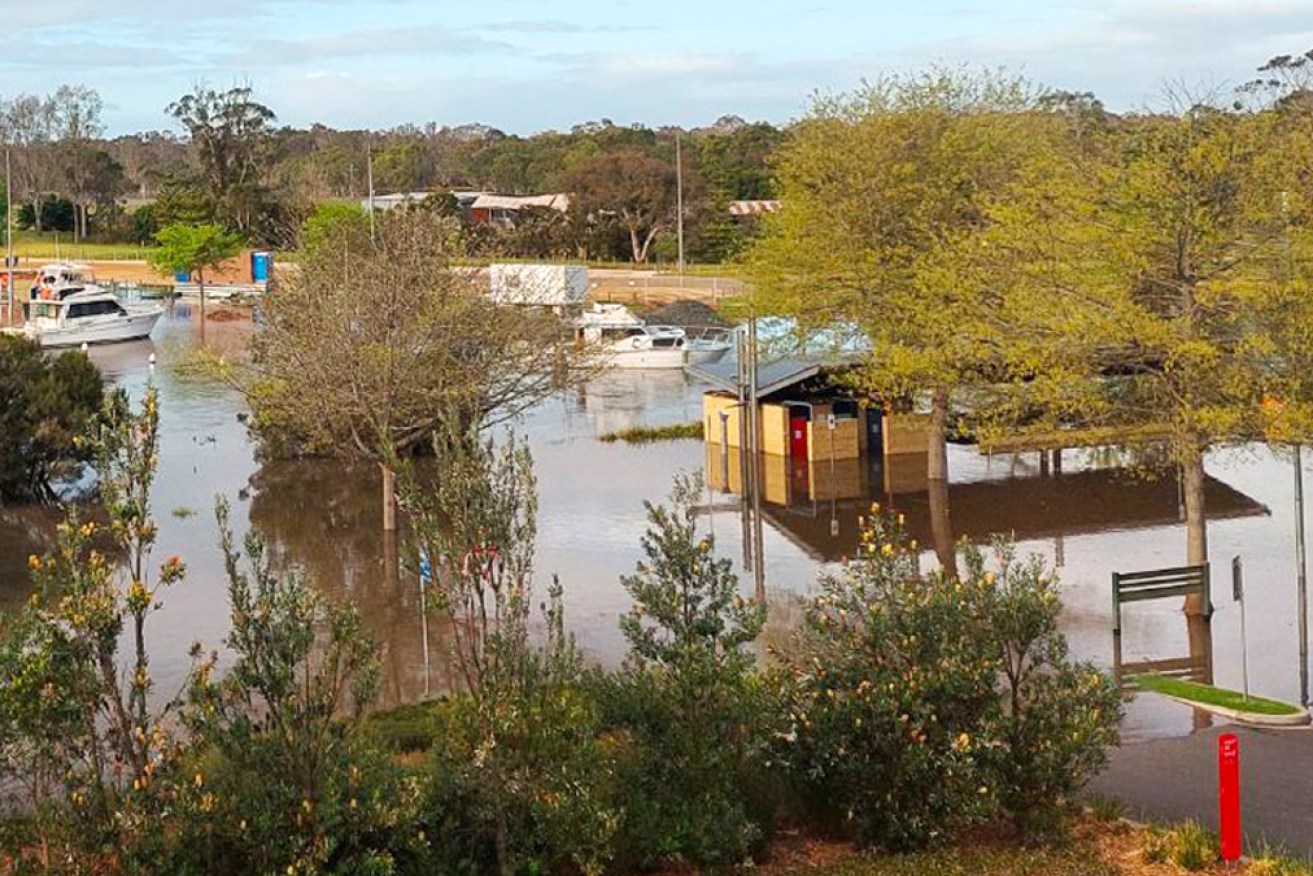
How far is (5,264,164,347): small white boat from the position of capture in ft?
180

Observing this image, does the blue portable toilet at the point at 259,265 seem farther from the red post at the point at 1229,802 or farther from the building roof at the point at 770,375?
the red post at the point at 1229,802

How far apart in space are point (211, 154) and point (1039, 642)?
92603 mm

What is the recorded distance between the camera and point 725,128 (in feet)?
581

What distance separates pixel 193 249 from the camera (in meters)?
73.4

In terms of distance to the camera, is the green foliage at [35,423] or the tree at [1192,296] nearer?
the tree at [1192,296]

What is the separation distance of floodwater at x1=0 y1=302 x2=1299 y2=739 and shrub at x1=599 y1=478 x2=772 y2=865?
517 cm

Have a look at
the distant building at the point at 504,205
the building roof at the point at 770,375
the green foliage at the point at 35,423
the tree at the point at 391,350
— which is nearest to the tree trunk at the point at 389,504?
the tree at the point at 391,350

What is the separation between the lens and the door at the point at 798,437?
104 feet

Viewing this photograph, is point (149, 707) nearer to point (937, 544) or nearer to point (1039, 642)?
point (1039, 642)

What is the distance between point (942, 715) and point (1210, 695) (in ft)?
17.9

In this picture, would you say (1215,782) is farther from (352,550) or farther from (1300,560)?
(352,550)

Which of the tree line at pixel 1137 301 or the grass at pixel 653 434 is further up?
the tree line at pixel 1137 301

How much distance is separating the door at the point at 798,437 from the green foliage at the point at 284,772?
22062mm

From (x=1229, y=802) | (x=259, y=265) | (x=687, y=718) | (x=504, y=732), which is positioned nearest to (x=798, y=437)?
(x=1229, y=802)
